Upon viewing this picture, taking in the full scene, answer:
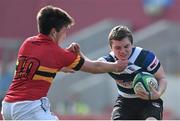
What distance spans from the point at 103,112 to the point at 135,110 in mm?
11004

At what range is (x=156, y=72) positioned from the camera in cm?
810

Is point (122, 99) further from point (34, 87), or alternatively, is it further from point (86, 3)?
point (86, 3)

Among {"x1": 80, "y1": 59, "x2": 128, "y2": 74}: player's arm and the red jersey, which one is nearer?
the red jersey

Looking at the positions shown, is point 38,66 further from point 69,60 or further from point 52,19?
point 52,19

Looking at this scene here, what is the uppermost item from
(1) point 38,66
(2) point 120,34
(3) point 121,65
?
(2) point 120,34

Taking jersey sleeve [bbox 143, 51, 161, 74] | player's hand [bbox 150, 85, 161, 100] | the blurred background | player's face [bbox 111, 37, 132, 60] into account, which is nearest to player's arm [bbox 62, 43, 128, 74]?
player's face [bbox 111, 37, 132, 60]

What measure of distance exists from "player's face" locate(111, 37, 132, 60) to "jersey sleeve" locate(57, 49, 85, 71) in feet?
2.50

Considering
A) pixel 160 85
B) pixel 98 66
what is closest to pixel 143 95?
pixel 160 85

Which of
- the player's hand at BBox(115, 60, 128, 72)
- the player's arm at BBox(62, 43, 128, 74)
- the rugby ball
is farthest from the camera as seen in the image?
the rugby ball

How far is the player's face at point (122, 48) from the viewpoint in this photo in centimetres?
782

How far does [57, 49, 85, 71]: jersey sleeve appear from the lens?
7031 millimetres

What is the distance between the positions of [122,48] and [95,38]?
15.8 m

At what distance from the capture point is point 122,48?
7832 millimetres

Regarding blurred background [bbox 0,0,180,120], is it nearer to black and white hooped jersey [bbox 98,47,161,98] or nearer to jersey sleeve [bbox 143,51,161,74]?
black and white hooped jersey [bbox 98,47,161,98]
